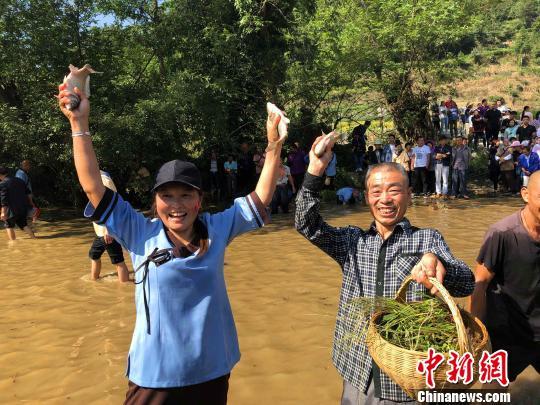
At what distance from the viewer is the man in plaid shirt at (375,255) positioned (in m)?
2.12

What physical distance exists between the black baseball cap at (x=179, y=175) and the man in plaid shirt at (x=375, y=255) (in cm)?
60

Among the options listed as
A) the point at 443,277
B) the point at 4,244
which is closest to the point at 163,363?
the point at 443,277

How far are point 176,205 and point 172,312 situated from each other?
19.5 inches

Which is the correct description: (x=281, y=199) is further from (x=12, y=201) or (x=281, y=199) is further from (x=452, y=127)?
(x=452, y=127)

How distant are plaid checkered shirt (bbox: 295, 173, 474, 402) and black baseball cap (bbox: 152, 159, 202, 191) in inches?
23.8


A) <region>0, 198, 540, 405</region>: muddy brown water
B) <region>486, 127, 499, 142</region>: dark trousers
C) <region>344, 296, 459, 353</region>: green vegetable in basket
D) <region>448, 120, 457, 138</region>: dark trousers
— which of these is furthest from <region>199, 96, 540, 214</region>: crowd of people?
<region>344, 296, 459, 353</region>: green vegetable in basket

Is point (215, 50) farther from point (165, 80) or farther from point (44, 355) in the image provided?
point (44, 355)

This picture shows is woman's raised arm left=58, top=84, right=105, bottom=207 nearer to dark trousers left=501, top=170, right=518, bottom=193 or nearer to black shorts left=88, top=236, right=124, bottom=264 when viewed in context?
black shorts left=88, top=236, right=124, bottom=264

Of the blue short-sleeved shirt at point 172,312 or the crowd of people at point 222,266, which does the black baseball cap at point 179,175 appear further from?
the blue short-sleeved shirt at point 172,312

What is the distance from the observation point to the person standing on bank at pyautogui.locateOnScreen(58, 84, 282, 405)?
2025mm

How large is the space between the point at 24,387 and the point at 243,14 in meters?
12.8

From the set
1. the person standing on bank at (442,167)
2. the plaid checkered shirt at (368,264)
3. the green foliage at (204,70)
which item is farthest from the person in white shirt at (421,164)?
the plaid checkered shirt at (368,264)

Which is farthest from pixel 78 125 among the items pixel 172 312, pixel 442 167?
pixel 442 167

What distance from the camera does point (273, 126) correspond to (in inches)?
93.0
